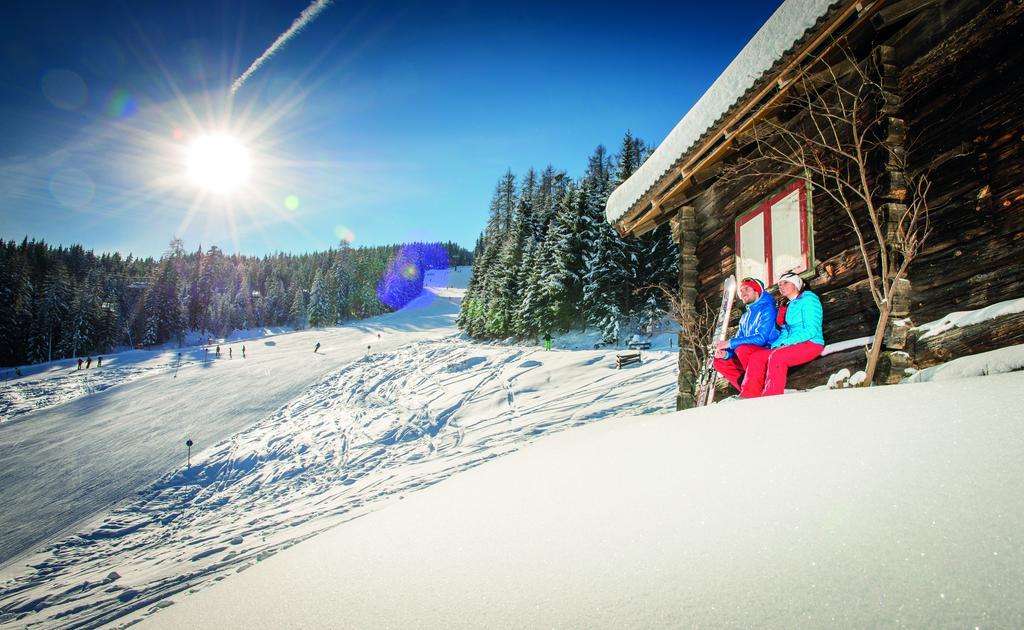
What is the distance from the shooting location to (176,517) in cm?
1181

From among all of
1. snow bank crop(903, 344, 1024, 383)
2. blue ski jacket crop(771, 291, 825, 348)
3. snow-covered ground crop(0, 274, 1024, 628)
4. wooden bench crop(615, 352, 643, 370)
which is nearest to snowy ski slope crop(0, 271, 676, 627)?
wooden bench crop(615, 352, 643, 370)

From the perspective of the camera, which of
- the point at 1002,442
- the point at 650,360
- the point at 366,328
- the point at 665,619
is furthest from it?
the point at 366,328

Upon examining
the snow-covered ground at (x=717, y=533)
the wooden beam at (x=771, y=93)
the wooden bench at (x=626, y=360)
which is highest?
the wooden beam at (x=771, y=93)

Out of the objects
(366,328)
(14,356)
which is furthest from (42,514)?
(14,356)

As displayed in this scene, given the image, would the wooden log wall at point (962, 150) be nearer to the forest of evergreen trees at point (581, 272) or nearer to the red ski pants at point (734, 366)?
the red ski pants at point (734, 366)

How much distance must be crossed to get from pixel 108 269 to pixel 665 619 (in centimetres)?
10358

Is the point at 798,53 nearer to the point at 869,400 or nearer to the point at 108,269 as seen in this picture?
the point at 869,400

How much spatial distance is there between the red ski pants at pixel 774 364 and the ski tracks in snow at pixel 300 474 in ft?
19.1

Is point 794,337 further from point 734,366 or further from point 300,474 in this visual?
point 300,474

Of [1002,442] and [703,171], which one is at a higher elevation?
[703,171]

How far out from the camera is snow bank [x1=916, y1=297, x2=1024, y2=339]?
10.0ft

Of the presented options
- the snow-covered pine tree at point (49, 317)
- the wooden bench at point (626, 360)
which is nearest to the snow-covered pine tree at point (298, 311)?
the snow-covered pine tree at point (49, 317)

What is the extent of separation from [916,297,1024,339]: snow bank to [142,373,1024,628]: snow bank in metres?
1.58

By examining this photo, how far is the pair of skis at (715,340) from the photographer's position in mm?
6133
